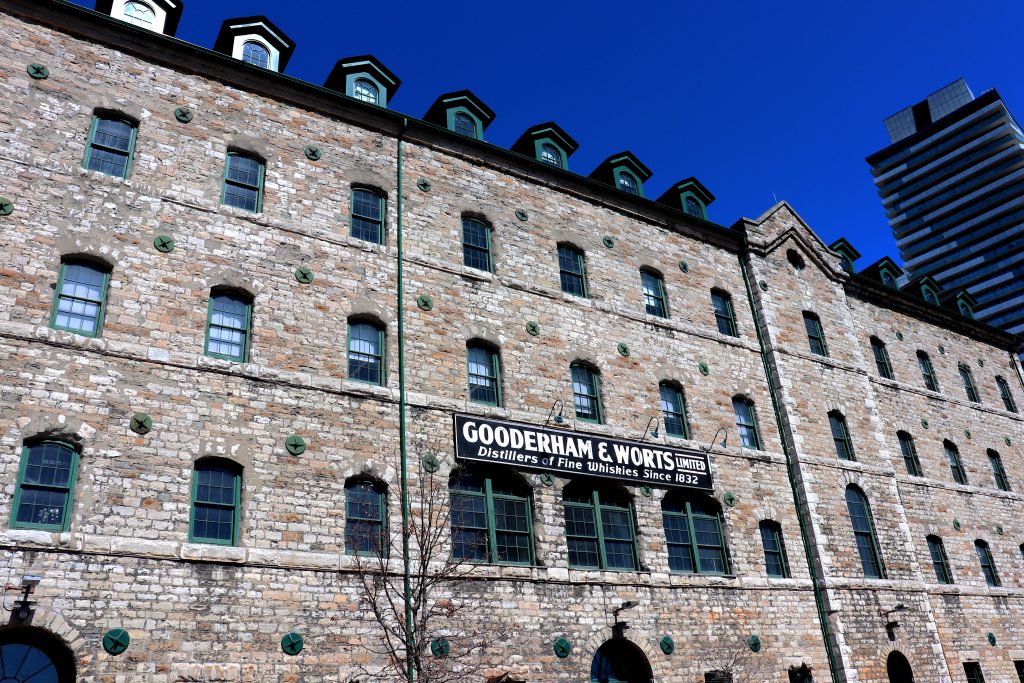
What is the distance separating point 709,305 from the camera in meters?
24.9

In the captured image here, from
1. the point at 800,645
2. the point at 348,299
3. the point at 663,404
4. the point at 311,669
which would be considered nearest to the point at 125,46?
the point at 348,299

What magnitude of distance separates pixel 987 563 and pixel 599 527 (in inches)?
650

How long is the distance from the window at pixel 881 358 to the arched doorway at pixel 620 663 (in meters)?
15.9

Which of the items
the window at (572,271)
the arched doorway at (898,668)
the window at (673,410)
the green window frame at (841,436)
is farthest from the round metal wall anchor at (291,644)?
the green window frame at (841,436)

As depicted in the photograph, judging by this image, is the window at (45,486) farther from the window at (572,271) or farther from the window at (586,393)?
the window at (572,271)

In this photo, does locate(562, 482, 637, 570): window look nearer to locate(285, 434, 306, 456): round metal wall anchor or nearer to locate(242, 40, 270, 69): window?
locate(285, 434, 306, 456): round metal wall anchor

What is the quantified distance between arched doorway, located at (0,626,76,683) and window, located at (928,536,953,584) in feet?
78.1

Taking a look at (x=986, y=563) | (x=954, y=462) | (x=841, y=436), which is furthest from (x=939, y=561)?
(x=841, y=436)

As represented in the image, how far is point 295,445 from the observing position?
16.1 metres

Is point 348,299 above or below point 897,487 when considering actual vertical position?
above

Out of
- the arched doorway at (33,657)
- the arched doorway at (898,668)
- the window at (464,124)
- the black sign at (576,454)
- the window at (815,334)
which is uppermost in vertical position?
the window at (464,124)

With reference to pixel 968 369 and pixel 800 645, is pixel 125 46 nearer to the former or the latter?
pixel 800 645

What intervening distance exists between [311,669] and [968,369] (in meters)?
28.6

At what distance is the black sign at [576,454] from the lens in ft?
59.8
